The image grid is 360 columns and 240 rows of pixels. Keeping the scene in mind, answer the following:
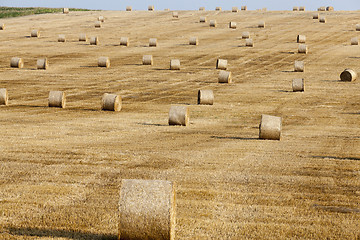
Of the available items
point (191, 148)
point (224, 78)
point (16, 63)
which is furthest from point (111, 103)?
point (16, 63)

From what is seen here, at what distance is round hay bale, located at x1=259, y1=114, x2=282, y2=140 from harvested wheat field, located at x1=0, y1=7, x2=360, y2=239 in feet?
0.79

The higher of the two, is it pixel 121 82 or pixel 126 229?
pixel 126 229

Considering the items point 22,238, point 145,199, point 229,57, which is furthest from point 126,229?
point 229,57

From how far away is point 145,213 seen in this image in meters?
8.00

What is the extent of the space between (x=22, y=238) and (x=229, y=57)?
35892 mm

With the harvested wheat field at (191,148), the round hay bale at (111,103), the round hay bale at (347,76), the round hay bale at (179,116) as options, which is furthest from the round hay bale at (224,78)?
the round hay bale at (179,116)

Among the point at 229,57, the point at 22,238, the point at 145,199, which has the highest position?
the point at 145,199

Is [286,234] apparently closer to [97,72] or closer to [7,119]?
[7,119]

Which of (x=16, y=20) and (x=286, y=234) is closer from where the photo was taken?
(x=286, y=234)

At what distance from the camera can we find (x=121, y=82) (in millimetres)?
32812

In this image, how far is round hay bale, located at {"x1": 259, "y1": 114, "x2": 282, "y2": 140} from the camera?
55.1 feet

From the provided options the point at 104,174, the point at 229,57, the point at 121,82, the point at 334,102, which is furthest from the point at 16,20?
the point at 104,174

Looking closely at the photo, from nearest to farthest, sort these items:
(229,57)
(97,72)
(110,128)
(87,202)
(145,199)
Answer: (145,199) < (87,202) < (110,128) < (97,72) < (229,57)

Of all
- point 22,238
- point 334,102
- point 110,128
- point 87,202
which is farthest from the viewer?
point 334,102
